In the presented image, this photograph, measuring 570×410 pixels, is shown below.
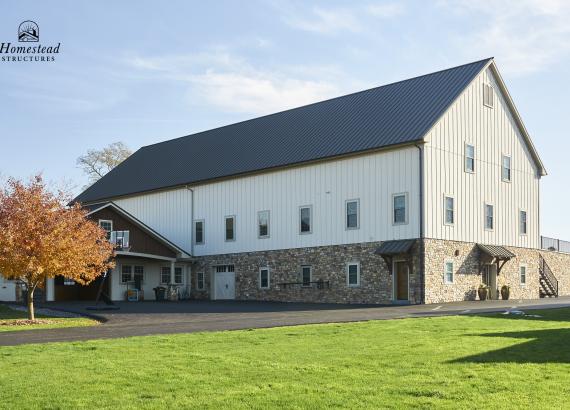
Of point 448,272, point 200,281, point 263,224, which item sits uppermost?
point 263,224

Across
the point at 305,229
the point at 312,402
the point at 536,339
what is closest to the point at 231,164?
the point at 305,229

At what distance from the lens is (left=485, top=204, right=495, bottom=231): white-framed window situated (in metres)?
40.5

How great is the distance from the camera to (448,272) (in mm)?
36844

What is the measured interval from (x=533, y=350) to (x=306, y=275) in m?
27.4

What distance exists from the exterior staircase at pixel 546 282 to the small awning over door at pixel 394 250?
15255 millimetres

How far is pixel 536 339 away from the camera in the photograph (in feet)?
50.2

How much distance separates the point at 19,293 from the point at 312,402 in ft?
125

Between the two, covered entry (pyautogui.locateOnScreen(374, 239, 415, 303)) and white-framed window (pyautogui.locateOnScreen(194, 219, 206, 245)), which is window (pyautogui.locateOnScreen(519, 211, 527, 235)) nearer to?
covered entry (pyautogui.locateOnScreen(374, 239, 415, 303))

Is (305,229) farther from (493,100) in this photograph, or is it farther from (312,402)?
(312,402)

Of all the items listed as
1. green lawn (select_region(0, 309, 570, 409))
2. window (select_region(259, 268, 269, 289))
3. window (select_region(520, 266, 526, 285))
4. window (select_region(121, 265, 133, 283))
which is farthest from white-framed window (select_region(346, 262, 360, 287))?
green lawn (select_region(0, 309, 570, 409))

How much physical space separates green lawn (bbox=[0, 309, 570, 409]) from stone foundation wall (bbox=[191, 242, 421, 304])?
19.1m

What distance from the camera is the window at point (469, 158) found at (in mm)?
39156

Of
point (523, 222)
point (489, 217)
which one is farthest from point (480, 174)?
point (523, 222)

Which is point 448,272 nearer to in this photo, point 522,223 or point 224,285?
point 522,223
